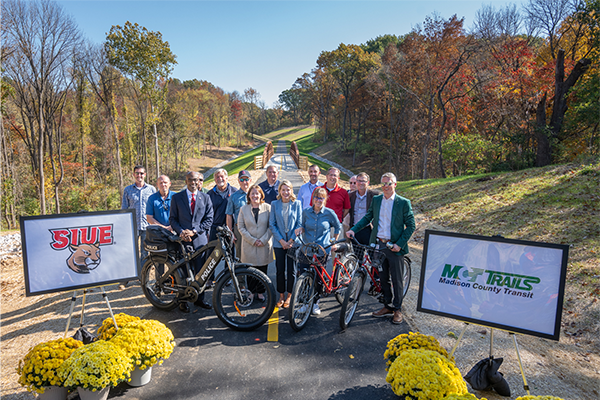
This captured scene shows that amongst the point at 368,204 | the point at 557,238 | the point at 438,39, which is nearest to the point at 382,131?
the point at 438,39

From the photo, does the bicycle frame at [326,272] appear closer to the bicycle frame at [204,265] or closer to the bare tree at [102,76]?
the bicycle frame at [204,265]

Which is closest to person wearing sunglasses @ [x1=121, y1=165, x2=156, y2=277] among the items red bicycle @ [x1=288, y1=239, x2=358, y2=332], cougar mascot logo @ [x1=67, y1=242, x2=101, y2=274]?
cougar mascot logo @ [x1=67, y1=242, x2=101, y2=274]

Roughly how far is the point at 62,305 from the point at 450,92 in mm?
25557

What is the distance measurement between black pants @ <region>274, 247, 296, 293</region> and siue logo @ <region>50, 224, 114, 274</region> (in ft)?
7.41

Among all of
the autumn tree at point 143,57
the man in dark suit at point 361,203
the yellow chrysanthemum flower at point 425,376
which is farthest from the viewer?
the autumn tree at point 143,57

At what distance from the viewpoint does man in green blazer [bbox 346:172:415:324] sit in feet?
14.6

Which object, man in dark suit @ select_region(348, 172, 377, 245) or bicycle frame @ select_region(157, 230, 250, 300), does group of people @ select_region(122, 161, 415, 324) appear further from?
bicycle frame @ select_region(157, 230, 250, 300)

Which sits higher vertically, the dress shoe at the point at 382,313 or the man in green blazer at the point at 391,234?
the man in green blazer at the point at 391,234

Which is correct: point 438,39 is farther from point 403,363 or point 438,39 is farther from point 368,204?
point 403,363

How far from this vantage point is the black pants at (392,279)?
14.9ft

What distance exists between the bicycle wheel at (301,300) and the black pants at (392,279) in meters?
1.11

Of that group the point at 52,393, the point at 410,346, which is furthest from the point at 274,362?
the point at 52,393

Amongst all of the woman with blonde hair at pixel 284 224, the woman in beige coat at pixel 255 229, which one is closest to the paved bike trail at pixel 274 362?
the woman with blonde hair at pixel 284 224

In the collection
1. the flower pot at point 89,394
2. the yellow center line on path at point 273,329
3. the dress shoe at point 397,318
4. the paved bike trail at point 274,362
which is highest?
the flower pot at point 89,394
